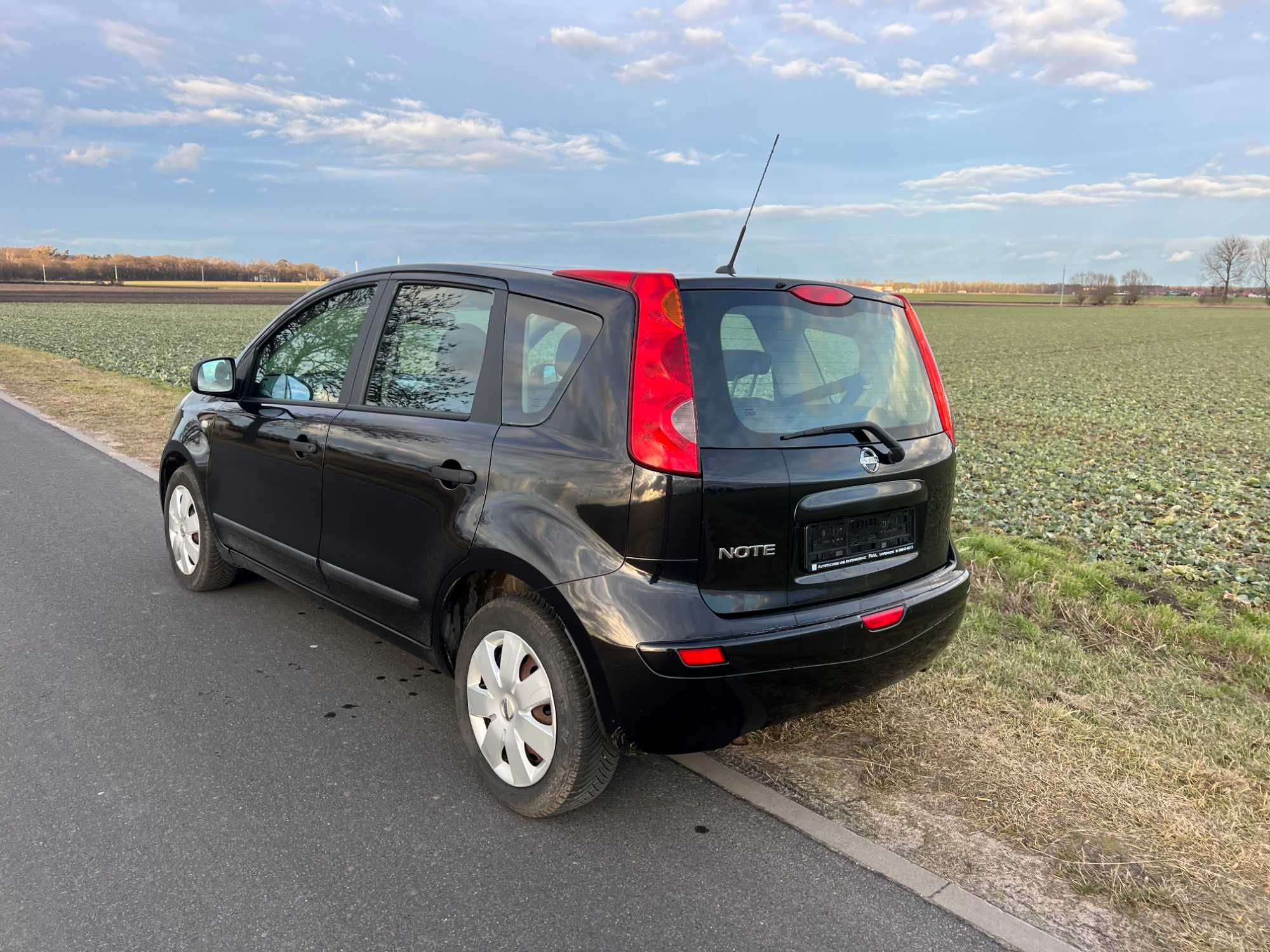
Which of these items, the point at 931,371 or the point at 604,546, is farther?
the point at 931,371

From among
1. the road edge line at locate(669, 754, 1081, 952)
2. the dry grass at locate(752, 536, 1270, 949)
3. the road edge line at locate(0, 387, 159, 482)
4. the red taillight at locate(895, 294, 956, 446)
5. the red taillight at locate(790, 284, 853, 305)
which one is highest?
the red taillight at locate(790, 284, 853, 305)

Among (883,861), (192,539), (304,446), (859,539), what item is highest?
(304,446)

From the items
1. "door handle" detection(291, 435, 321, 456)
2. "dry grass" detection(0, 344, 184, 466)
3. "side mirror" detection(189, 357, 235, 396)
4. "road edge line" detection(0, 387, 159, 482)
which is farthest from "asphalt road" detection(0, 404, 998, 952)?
"dry grass" detection(0, 344, 184, 466)

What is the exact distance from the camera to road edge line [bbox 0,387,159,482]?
830 centimetres

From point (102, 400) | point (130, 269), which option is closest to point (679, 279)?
point (102, 400)

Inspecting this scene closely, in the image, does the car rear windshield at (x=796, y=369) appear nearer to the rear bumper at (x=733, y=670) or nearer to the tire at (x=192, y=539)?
the rear bumper at (x=733, y=670)

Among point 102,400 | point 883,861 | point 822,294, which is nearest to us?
point 883,861

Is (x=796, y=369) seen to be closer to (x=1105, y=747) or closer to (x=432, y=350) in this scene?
(x=432, y=350)

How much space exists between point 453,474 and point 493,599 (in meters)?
0.44

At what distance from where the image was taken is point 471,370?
10.5 feet

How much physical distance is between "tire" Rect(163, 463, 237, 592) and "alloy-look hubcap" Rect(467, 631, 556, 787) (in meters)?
2.31

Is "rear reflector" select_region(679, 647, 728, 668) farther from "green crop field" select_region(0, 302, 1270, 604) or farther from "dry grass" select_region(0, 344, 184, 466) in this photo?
"dry grass" select_region(0, 344, 184, 466)

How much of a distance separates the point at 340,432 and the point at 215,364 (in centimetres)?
117

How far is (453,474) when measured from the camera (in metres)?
3.10
